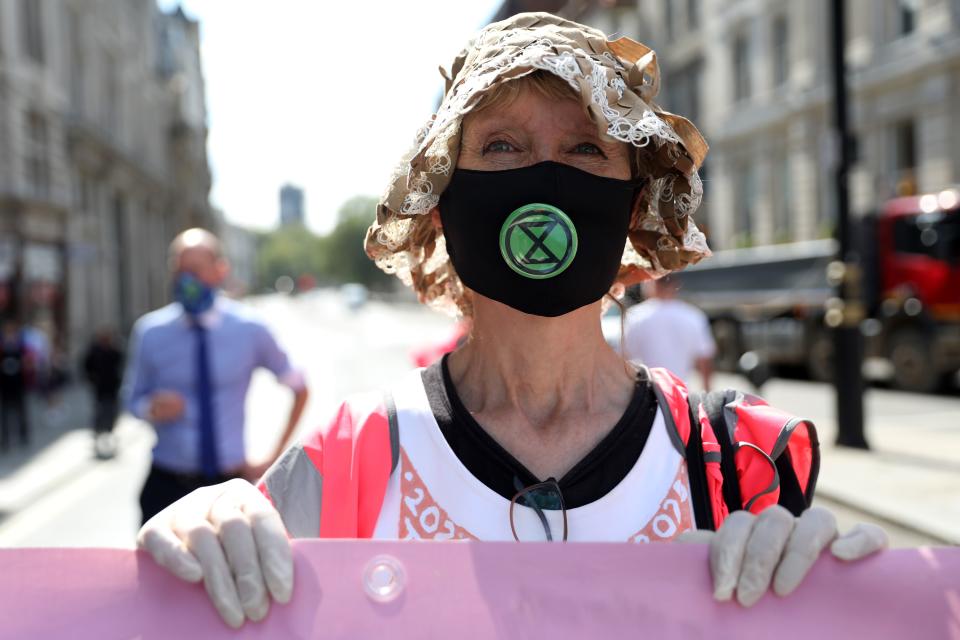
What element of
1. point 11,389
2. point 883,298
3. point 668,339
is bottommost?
point 11,389

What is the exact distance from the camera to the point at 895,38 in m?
24.9

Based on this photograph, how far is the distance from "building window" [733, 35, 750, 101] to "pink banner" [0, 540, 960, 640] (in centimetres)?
3395

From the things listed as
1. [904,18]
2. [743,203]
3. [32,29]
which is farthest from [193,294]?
[743,203]

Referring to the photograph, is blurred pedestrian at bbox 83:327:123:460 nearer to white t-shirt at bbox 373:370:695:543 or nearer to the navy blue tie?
the navy blue tie

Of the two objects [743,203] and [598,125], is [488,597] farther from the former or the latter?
[743,203]

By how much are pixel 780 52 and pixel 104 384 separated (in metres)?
25.9

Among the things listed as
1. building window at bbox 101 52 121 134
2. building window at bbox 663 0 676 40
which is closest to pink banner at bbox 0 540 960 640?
building window at bbox 101 52 121 134

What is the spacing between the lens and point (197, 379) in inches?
164

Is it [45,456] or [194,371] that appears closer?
[194,371]

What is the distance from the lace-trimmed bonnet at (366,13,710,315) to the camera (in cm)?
158

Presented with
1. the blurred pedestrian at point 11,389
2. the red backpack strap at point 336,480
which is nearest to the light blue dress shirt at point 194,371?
the red backpack strap at point 336,480

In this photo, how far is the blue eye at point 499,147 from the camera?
1.67 meters

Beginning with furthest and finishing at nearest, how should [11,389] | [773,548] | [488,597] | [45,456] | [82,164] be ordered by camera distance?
[82,164] → [11,389] → [45,456] → [488,597] → [773,548]

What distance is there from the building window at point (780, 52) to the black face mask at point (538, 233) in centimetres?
3123
